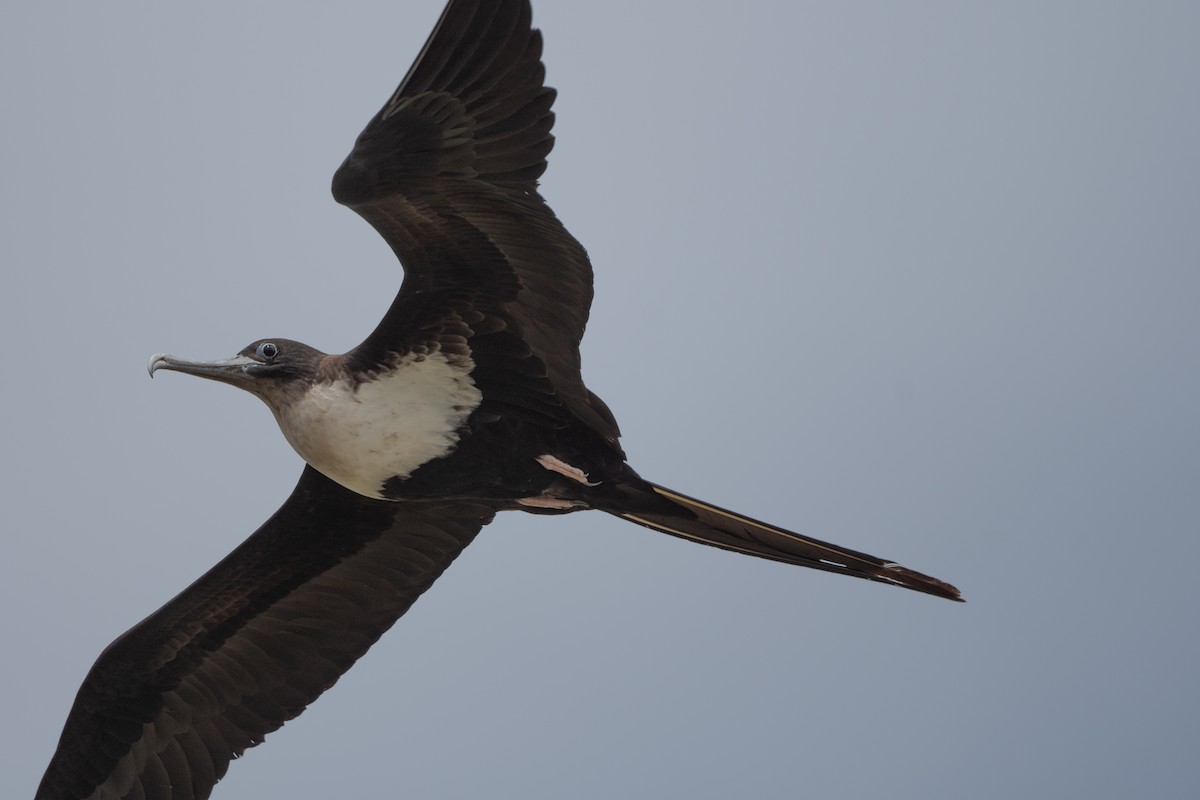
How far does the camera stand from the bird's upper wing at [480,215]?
3.94m

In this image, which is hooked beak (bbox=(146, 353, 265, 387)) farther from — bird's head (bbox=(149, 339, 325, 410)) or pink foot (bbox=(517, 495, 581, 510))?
pink foot (bbox=(517, 495, 581, 510))

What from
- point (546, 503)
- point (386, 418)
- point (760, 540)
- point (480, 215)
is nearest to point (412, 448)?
point (386, 418)

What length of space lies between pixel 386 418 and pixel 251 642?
1.09 m

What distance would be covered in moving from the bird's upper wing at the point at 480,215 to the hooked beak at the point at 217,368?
309mm

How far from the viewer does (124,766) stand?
16.5 ft

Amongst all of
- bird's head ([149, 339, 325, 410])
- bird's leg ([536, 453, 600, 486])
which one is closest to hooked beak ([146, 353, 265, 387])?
bird's head ([149, 339, 325, 410])

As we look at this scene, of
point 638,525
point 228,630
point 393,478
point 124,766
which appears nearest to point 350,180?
point 393,478

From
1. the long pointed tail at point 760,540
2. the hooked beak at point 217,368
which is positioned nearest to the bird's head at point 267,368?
the hooked beak at point 217,368

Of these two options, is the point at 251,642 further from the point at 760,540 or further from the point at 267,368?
the point at 760,540

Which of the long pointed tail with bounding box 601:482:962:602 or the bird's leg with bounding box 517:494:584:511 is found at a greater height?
the long pointed tail with bounding box 601:482:962:602

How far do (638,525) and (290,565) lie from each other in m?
1.19

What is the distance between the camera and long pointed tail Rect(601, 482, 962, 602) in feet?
14.1

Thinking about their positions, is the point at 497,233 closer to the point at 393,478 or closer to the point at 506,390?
the point at 506,390

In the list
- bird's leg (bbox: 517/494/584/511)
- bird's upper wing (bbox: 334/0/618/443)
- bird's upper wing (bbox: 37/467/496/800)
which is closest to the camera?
bird's upper wing (bbox: 334/0/618/443)
